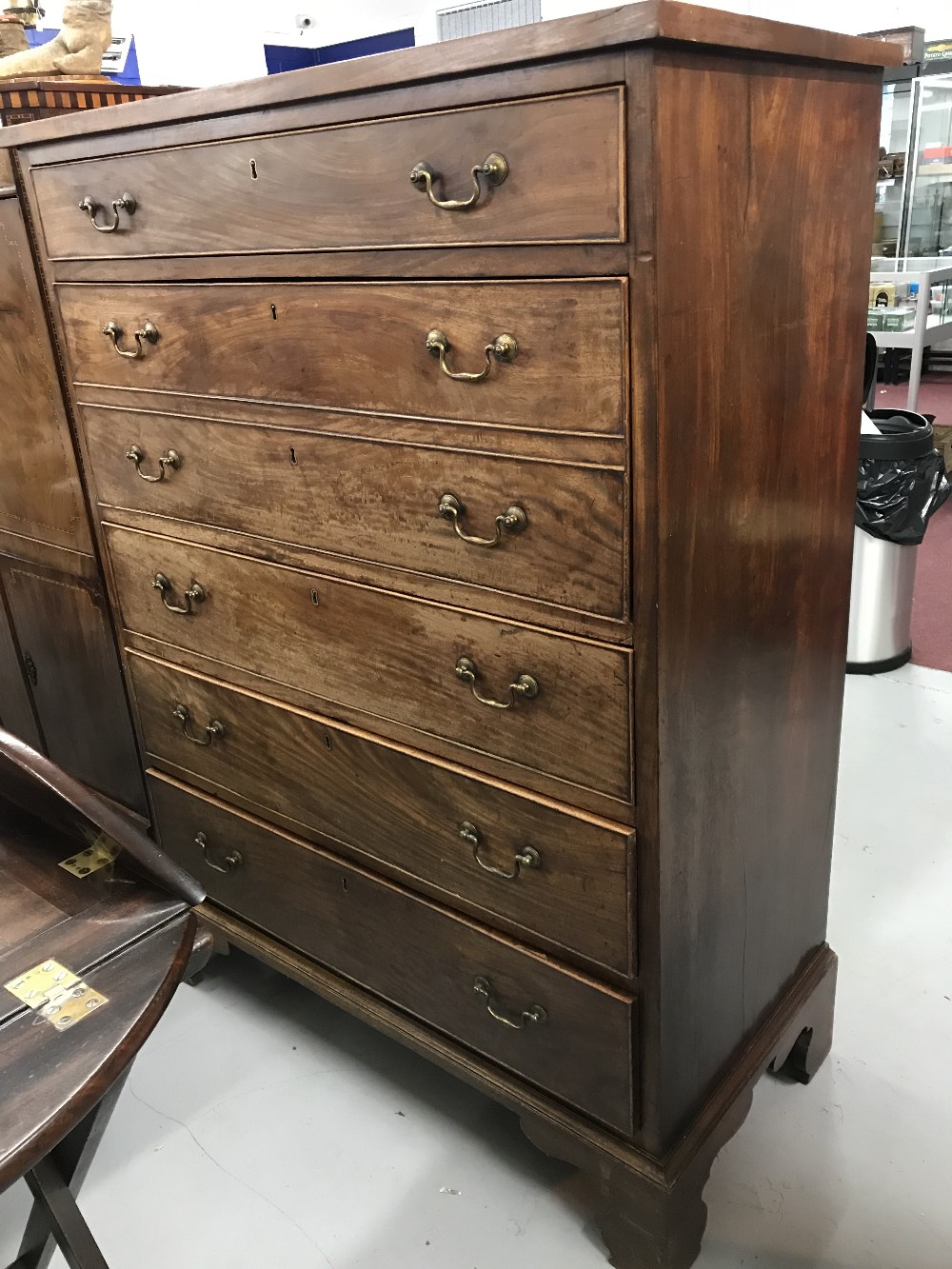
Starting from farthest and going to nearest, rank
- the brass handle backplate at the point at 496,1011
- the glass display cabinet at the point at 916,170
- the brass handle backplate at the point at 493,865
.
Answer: the glass display cabinet at the point at 916,170 → the brass handle backplate at the point at 496,1011 → the brass handle backplate at the point at 493,865

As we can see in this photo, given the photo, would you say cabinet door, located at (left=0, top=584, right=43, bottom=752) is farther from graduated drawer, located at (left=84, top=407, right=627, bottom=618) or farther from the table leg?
the table leg

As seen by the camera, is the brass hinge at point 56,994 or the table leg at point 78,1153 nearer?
the brass hinge at point 56,994

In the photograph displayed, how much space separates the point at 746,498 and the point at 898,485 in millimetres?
2072

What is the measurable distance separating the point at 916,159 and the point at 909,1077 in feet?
27.7

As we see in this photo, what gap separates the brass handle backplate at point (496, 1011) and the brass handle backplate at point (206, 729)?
0.64 m

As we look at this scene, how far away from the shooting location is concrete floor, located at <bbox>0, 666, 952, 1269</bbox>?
1.60m

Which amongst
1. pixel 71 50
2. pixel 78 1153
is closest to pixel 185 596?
pixel 78 1153

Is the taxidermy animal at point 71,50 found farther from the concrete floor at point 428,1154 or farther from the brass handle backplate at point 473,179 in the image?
the concrete floor at point 428,1154

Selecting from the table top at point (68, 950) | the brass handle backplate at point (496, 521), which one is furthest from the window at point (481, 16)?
the table top at point (68, 950)

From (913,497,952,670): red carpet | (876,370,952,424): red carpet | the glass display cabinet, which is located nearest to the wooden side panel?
(913,497,952,670): red carpet

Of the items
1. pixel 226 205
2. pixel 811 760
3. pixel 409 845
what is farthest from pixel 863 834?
pixel 226 205

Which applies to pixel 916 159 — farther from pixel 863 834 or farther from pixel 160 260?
pixel 160 260

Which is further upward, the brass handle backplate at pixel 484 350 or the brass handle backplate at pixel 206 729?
the brass handle backplate at pixel 484 350

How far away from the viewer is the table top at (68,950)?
851 millimetres
